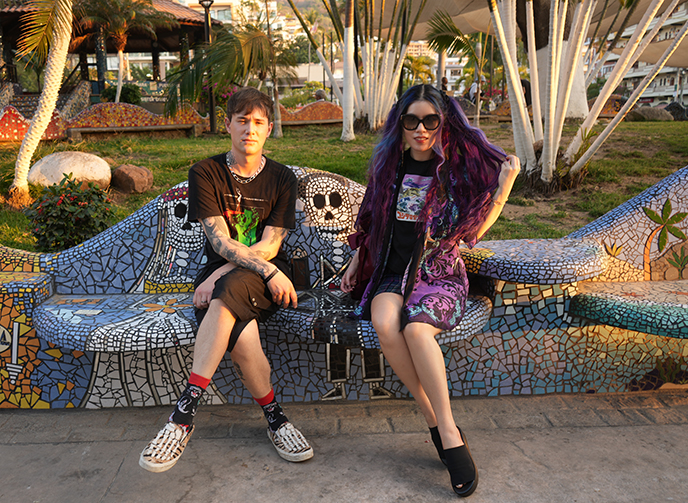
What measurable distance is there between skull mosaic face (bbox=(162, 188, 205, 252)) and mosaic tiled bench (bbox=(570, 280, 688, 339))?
81.9 inches

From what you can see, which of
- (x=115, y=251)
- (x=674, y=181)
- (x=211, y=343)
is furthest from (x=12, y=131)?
(x=674, y=181)

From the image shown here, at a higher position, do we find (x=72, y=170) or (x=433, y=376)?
(x=72, y=170)

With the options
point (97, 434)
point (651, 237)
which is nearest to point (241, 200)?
point (97, 434)

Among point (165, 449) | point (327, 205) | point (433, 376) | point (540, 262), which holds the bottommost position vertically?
point (165, 449)

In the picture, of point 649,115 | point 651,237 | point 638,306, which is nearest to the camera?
point 638,306

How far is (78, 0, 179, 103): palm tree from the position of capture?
17172 millimetres

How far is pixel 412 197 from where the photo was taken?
2.59 metres

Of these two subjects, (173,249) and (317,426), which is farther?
(173,249)

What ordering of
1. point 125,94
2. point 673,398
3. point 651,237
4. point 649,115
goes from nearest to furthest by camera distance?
point 673,398 → point 651,237 → point 649,115 → point 125,94

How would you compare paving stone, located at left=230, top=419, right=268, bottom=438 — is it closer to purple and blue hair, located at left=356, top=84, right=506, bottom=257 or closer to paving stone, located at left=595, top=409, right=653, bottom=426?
purple and blue hair, located at left=356, top=84, right=506, bottom=257

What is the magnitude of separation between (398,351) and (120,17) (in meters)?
18.7

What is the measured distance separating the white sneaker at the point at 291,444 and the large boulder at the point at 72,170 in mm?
5467

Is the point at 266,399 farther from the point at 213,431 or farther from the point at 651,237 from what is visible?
the point at 651,237

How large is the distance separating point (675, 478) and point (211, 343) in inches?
76.1
